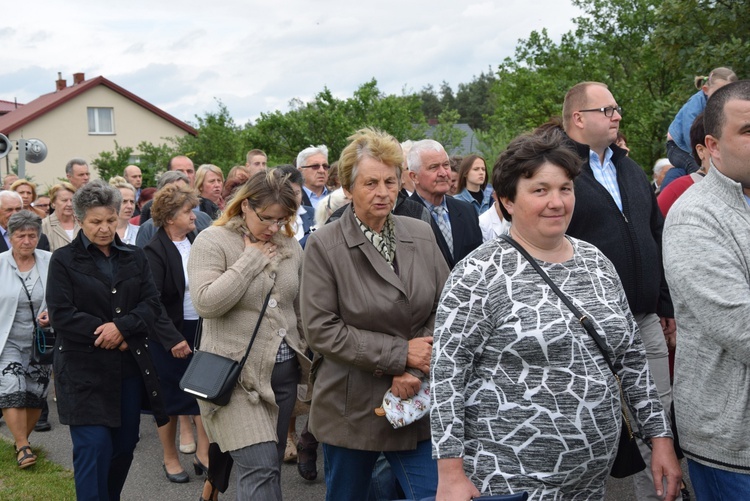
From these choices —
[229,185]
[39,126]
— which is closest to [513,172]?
[229,185]

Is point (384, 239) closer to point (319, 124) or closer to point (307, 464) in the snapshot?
point (307, 464)

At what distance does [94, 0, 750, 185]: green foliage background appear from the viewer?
14469mm

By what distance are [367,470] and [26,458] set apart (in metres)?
4.16

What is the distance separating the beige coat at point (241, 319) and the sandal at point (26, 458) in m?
3.11

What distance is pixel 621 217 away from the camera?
15.1 feet

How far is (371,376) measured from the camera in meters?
3.95

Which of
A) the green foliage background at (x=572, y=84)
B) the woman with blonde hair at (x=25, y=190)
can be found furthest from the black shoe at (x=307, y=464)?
the green foliage background at (x=572, y=84)

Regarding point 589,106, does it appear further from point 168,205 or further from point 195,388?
point 168,205

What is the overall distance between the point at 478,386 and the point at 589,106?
91.0 inches

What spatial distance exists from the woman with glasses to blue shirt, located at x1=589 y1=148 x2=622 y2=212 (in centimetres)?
173

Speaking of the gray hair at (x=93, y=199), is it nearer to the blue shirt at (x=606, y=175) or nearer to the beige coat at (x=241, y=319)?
the beige coat at (x=241, y=319)

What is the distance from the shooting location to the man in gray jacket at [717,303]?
2795 mm

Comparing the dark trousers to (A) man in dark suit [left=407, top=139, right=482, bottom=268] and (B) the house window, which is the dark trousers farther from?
(B) the house window

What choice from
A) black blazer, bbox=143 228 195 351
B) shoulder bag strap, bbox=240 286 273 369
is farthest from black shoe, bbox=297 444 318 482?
shoulder bag strap, bbox=240 286 273 369
